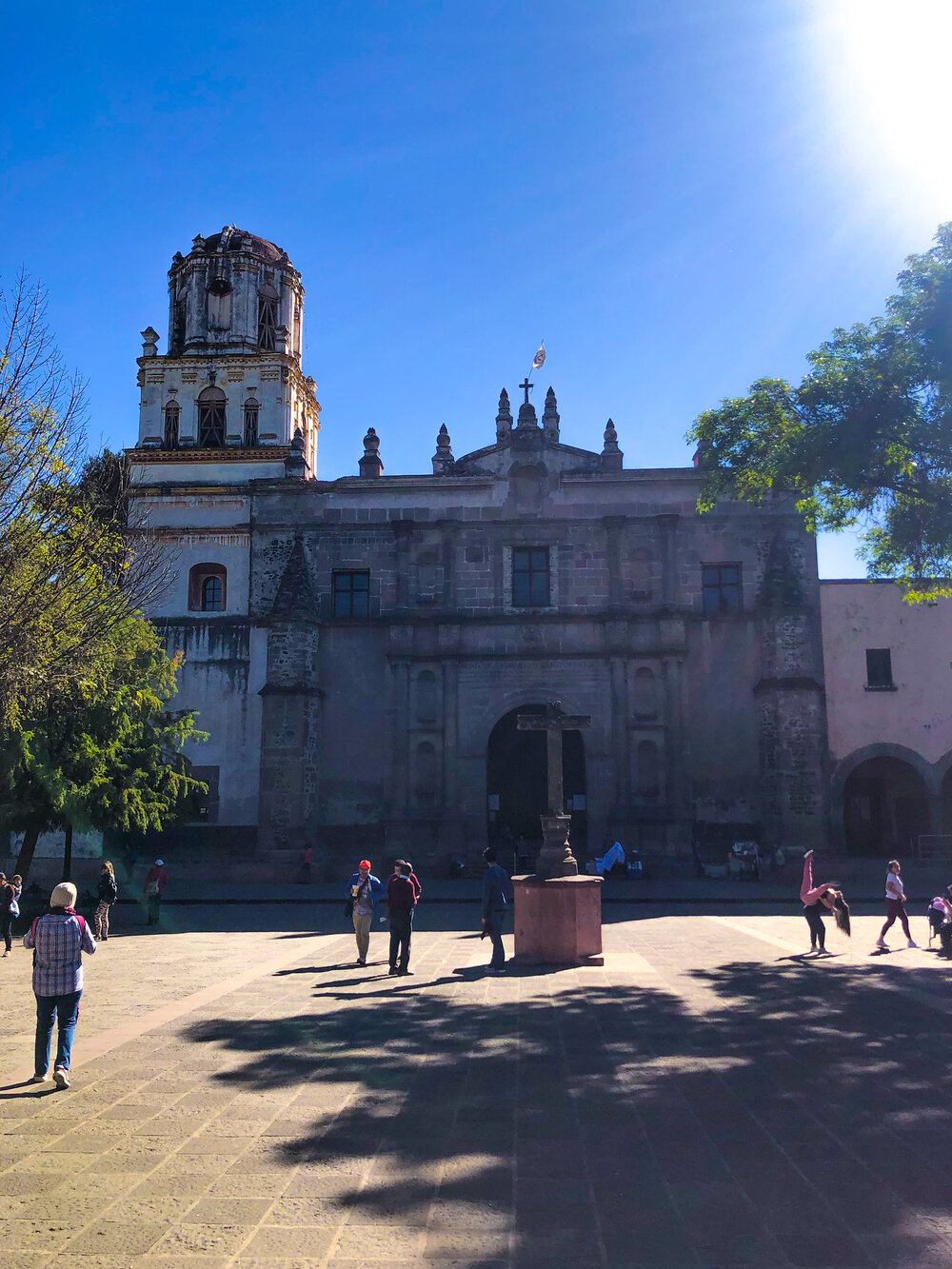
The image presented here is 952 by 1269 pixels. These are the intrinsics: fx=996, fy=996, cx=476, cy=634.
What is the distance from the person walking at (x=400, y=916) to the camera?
12055 mm

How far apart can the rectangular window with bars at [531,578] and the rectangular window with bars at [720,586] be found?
4.78m

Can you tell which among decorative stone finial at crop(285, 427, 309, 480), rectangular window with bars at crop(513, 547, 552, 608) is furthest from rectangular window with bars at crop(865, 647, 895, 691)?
decorative stone finial at crop(285, 427, 309, 480)

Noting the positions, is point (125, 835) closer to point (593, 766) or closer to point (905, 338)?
point (593, 766)

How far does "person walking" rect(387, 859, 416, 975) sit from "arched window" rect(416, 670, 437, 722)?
17431 millimetres

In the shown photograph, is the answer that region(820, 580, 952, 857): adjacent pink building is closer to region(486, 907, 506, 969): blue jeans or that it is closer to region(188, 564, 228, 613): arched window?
region(188, 564, 228, 613): arched window

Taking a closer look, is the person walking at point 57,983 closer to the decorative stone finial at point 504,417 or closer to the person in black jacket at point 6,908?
the person in black jacket at point 6,908

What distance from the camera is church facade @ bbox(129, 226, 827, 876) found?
28.8 m

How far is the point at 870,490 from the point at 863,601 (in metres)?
13.1

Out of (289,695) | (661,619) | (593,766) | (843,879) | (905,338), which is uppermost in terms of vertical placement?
(905,338)

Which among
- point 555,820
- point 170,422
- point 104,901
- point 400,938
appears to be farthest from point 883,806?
point 170,422

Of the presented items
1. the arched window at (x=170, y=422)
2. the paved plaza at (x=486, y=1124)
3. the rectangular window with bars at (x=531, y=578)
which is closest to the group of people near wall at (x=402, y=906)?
the paved plaza at (x=486, y=1124)

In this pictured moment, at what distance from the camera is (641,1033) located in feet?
29.1

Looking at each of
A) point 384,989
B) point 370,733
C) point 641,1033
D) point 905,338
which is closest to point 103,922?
point 384,989

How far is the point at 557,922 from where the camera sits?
1297cm
